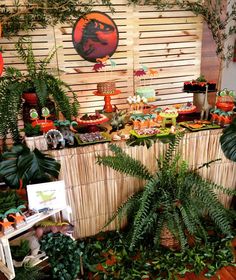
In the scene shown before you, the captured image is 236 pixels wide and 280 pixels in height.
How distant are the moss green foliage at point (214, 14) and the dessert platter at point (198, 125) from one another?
6.74 ft

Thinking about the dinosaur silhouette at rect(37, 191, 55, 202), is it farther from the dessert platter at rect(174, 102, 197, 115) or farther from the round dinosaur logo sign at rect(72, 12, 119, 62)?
the round dinosaur logo sign at rect(72, 12, 119, 62)

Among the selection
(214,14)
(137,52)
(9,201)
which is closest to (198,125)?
(9,201)

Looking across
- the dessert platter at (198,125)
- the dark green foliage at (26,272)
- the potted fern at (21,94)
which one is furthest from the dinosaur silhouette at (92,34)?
the dark green foliage at (26,272)

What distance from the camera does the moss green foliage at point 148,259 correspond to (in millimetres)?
2023

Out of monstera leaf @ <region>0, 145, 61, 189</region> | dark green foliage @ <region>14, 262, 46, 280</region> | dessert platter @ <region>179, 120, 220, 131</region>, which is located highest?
dessert platter @ <region>179, 120, 220, 131</region>

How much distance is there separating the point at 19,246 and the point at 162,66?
3.41 m

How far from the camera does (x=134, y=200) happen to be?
214cm

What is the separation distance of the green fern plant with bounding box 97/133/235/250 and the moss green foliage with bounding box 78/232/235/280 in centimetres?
11

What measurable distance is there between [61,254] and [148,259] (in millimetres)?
767

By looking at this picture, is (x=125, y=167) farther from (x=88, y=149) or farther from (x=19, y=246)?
(x=19, y=246)

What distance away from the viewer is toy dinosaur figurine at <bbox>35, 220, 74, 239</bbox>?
1.77 m

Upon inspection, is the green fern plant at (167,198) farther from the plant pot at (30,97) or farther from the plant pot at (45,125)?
the plant pot at (30,97)

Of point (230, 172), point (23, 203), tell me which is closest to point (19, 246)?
point (23, 203)

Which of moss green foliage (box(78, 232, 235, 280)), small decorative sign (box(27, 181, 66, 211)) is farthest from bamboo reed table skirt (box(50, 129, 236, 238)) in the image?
small decorative sign (box(27, 181, 66, 211))
